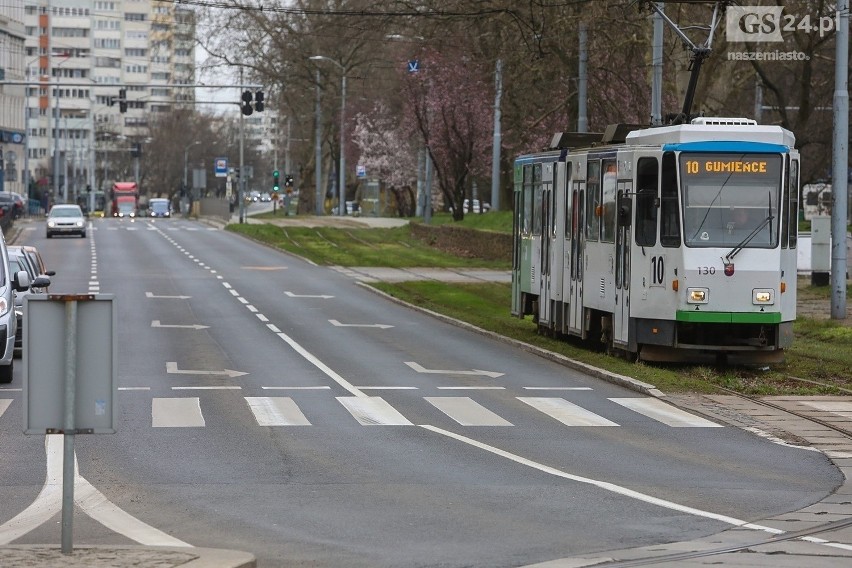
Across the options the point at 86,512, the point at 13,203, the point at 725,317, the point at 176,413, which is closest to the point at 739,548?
the point at 86,512

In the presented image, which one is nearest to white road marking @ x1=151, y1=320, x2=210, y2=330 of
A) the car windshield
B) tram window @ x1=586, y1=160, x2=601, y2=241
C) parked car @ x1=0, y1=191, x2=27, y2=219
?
tram window @ x1=586, y1=160, x2=601, y2=241

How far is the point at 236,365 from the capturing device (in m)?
24.0

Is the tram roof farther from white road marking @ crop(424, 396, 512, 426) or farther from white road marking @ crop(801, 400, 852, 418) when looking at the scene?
white road marking @ crop(424, 396, 512, 426)

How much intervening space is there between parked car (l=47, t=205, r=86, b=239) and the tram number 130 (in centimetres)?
5175

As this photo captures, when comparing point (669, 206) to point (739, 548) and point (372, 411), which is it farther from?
point (739, 548)

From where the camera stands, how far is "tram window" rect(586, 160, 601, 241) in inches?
984

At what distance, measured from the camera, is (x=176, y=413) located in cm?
1795

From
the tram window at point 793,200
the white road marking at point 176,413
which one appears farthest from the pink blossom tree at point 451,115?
the white road marking at point 176,413

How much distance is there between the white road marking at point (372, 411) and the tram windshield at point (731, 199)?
5.61 m

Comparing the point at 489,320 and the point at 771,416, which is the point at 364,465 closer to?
the point at 771,416

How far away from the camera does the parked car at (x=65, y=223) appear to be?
71062mm

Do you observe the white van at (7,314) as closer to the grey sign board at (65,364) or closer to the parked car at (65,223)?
the grey sign board at (65,364)

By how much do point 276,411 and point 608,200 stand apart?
8.00 meters

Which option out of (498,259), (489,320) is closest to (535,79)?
(498,259)
